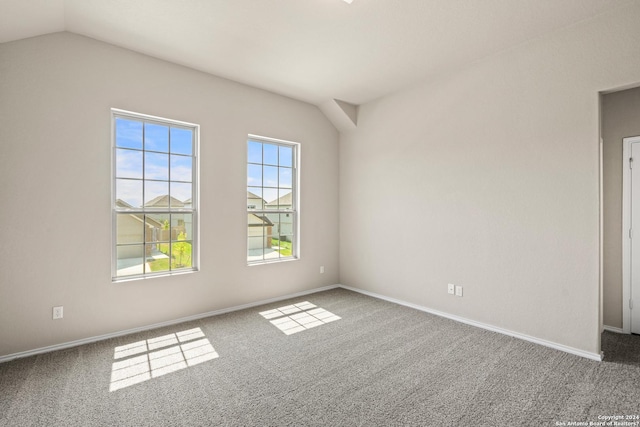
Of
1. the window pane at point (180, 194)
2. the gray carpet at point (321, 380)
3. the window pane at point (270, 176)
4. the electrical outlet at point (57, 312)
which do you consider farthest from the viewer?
the window pane at point (270, 176)

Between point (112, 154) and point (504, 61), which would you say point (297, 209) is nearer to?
point (112, 154)

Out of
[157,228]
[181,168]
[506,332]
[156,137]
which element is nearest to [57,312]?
[157,228]

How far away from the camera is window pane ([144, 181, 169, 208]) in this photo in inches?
137

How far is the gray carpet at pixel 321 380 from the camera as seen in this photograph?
199 centimetres

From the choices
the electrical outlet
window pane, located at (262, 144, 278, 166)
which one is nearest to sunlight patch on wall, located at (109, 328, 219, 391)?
the electrical outlet

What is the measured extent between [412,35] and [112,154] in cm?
327

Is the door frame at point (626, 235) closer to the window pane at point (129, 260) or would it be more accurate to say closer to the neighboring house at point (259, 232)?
the neighboring house at point (259, 232)

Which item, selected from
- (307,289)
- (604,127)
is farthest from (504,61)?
(307,289)

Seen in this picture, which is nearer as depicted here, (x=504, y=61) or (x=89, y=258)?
(x=89, y=258)

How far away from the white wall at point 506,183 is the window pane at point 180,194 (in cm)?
263

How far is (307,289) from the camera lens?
490 centimetres

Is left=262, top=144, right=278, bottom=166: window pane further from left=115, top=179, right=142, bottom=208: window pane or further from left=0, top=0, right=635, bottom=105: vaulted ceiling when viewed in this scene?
left=115, top=179, right=142, bottom=208: window pane

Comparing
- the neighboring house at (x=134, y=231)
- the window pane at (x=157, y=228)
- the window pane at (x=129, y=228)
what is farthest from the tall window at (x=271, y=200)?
the window pane at (x=129, y=228)

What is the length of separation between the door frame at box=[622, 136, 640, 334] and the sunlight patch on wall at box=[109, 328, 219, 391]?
4.25 m
